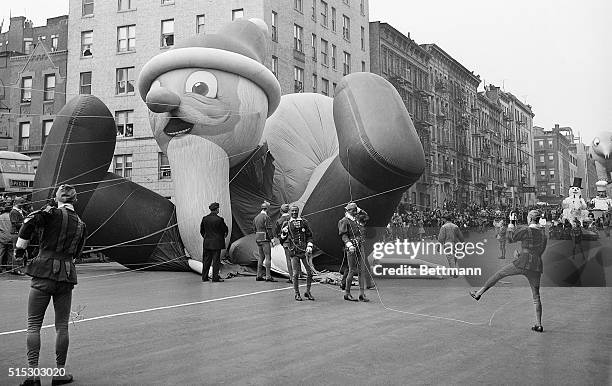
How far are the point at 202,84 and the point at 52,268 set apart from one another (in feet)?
25.0

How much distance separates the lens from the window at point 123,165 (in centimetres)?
1407

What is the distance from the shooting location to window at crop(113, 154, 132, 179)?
14070 mm

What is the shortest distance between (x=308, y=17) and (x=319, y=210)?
21.4ft

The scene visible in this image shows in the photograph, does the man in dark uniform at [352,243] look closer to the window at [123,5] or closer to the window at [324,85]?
the window at [324,85]

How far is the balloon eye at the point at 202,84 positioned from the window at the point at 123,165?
11.3 feet

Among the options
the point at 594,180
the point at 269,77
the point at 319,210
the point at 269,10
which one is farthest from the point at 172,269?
the point at 269,10

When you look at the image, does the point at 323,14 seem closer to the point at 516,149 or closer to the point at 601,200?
the point at 516,149

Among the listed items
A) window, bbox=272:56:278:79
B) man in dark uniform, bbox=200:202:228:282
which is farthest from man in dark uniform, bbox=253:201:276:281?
window, bbox=272:56:278:79

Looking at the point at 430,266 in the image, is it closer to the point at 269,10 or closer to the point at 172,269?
the point at 172,269

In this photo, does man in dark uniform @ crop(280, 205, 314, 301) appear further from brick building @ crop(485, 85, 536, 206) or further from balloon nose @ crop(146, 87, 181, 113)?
balloon nose @ crop(146, 87, 181, 113)

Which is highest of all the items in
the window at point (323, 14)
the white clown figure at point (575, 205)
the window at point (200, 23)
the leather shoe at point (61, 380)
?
the window at point (200, 23)

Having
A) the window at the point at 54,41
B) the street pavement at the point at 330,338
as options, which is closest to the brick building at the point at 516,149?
the street pavement at the point at 330,338

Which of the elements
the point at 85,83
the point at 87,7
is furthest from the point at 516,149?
the point at 87,7

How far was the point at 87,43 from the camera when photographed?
28.6m
